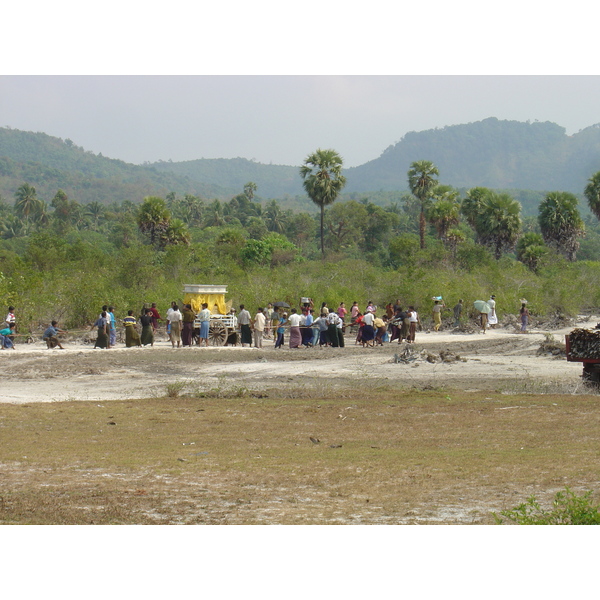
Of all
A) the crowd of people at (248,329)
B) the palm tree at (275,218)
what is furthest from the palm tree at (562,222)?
the palm tree at (275,218)

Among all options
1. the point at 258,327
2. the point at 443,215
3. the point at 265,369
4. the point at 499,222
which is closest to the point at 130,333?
the point at 258,327

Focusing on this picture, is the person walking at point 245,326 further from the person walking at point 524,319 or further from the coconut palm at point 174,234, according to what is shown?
the coconut palm at point 174,234

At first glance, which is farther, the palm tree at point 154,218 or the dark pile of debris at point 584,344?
the palm tree at point 154,218

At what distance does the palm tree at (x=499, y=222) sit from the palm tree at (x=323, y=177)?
11295 mm

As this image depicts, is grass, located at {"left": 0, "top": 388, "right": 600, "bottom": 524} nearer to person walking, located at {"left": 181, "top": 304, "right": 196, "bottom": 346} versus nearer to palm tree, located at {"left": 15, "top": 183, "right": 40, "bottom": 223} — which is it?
person walking, located at {"left": 181, "top": 304, "right": 196, "bottom": 346}

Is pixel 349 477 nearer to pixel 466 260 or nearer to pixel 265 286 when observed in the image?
pixel 265 286

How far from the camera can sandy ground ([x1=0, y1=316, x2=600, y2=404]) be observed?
16281 mm

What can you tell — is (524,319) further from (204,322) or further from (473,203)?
(473,203)

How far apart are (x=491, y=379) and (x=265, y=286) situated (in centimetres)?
1825

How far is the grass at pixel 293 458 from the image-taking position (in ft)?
22.3

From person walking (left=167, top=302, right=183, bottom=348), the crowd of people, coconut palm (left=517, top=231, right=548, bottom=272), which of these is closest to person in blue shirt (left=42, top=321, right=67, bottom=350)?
the crowd of people

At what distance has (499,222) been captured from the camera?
2041 inches

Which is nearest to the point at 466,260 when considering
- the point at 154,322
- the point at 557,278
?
the point at 557,278

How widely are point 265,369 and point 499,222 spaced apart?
36424mm
